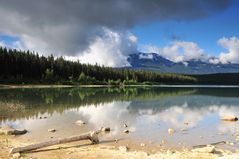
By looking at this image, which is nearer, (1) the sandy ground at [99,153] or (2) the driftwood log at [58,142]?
(1) the sandy ground at [99,153]

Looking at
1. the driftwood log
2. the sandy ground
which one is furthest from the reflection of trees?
the sandy ground

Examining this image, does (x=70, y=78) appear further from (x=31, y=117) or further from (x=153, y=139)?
(x=153, y=139)

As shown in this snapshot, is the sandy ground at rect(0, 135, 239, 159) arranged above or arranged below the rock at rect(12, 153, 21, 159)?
below

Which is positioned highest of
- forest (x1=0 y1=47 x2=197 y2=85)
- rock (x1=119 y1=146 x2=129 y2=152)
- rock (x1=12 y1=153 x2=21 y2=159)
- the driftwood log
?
forest (x1=0 y1=47 x2=197 y2=85)

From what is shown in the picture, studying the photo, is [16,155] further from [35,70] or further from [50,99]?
[35,70]

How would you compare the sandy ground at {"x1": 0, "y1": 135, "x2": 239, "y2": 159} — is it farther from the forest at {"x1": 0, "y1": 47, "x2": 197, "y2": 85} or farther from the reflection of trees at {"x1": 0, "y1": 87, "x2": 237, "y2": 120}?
the forest at {"x1": 0, "y1": 47, "x2": 197, "y2": 85}

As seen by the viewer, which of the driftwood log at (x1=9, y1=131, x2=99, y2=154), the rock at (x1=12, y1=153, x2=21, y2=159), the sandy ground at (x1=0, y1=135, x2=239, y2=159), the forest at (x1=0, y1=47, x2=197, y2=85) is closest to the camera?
the rock at (x1=12, y1=153, x2=21, y2=159)

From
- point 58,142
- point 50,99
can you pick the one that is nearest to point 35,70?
point 50,99

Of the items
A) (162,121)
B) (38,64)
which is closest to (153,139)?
(162,121)

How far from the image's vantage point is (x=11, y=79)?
133m

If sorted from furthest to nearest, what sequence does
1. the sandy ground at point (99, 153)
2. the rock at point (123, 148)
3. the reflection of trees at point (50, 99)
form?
1. the reflection of trees at point (50, 99)
2. the rock at point (123, 148)
3. the sandy ground at point (99, 153)

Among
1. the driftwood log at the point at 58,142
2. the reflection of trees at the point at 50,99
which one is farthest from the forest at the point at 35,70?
the driftwood log at the point at 58,142

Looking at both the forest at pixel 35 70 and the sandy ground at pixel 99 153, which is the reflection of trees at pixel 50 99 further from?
the forest at pixel 35 70

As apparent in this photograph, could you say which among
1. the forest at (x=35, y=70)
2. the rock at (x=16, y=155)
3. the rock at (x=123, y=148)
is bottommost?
the rock at (x=123, y=148)
